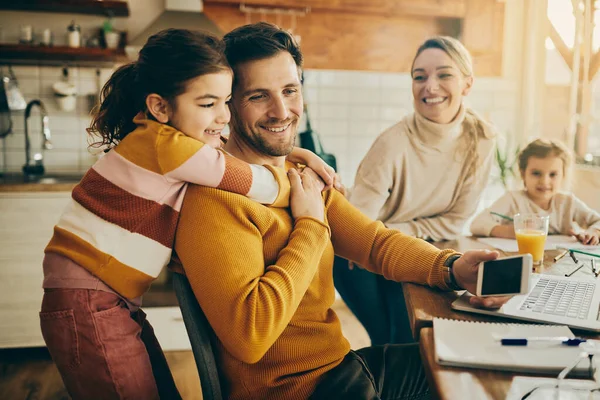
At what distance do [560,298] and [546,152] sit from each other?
1277 mm

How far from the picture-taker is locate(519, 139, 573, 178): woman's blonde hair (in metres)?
2.31

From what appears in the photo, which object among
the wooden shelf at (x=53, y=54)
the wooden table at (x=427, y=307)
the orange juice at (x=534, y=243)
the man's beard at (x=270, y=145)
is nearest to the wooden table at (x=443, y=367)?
the wooden table at (x=427, y=307)

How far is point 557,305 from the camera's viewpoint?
44.9 inches

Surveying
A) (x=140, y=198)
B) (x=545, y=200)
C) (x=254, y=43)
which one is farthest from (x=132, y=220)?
(x=545, y=200)

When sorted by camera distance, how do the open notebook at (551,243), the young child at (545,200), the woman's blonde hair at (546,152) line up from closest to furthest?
the open notebook at (551,243) < the young child at (545,200) < the woman's blonde hair at (546,152)

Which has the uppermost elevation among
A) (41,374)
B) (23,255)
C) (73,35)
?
(73,35)

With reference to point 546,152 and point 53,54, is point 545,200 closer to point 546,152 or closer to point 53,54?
point 546,152

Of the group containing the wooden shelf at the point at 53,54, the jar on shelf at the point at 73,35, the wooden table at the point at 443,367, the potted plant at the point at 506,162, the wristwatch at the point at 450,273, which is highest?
the jar on shelf at the point at 73,35

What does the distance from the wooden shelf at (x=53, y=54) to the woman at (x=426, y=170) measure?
1.98 metres

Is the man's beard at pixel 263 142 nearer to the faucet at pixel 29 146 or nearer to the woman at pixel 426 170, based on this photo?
the woman at pixel 426 170

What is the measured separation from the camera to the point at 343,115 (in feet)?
12.4

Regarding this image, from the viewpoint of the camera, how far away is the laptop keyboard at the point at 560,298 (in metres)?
1.10

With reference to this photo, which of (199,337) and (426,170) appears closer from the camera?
(199,337)

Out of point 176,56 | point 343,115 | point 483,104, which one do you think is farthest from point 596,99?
point 176,56
